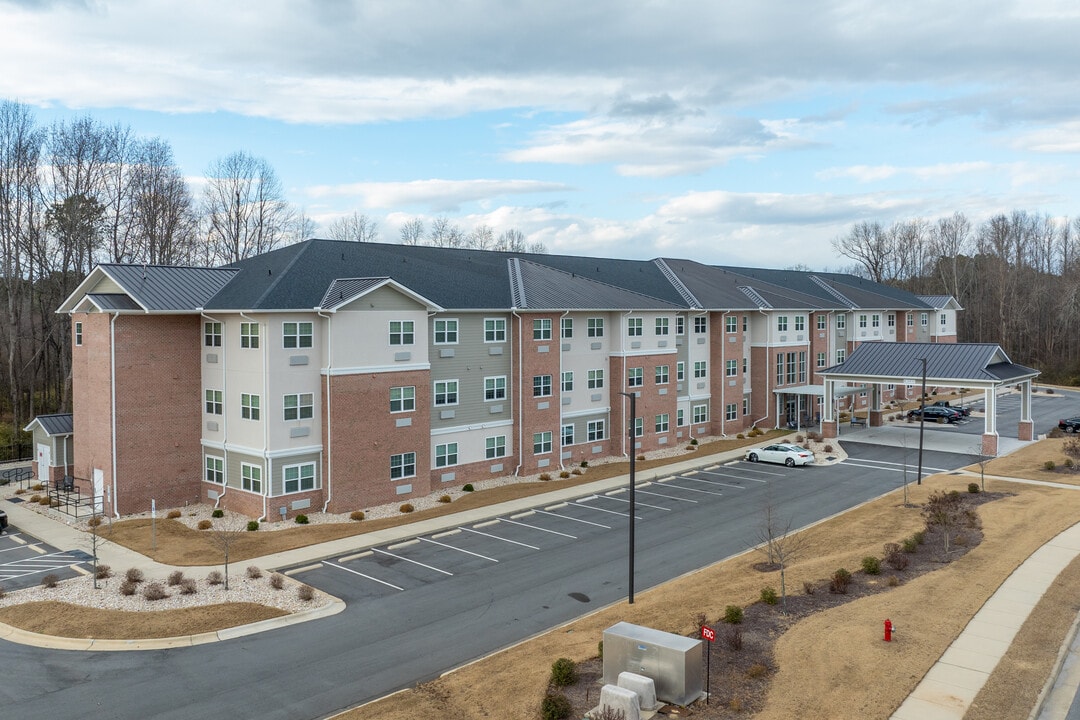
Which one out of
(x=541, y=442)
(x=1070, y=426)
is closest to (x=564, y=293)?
(x=541, y=442)

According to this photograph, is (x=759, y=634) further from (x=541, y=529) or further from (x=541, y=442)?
(x=541, y=442)

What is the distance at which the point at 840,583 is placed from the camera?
21.0 m

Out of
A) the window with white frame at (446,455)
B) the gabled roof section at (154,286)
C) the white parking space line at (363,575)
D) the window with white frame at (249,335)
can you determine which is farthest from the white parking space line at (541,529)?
the gabled roof section at (154,286)

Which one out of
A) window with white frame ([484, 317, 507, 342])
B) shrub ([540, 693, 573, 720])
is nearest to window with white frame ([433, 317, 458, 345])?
window with white frame ([484, 317, 507, 342])

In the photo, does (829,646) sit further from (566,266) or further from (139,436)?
(566,266)

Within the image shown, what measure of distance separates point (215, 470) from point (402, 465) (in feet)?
27.2

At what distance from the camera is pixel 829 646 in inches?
668

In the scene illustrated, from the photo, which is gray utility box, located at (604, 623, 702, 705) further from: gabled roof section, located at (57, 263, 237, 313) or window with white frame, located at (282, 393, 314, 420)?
gabled roof section, located at (57, 263, 237, 313)

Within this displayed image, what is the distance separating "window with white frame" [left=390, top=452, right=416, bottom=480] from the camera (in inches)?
1355

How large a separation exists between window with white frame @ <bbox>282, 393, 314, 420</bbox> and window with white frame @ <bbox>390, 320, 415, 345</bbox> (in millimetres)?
4526

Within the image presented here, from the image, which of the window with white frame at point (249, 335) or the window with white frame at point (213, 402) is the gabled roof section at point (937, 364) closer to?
the window with white frame at point (249, 335)

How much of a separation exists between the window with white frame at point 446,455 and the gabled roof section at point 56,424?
18.0 meters

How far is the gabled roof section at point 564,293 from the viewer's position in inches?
1640

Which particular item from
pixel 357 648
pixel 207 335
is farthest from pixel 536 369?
pixel 357 648
